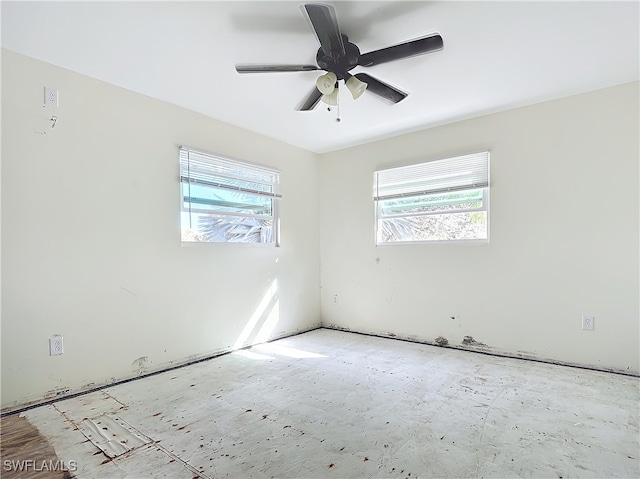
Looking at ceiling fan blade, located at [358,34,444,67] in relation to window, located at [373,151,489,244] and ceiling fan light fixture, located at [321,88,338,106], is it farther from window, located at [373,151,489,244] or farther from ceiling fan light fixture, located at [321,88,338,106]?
window, located at [373,151,489,244]

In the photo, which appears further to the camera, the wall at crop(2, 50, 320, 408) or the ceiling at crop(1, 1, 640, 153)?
the wall at crop(2, 50, 320, 408)

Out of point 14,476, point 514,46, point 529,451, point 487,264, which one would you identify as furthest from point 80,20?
point 487,264

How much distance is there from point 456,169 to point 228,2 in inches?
106

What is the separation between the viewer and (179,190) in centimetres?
319

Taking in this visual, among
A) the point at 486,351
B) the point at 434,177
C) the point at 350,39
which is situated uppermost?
the point at 350,39

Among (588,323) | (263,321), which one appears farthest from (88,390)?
(588,323)

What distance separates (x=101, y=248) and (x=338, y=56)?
7.30ft

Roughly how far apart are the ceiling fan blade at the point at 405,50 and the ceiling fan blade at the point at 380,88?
178mm

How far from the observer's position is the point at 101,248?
2.68 meters

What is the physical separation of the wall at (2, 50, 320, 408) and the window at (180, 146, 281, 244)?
0.12 meters

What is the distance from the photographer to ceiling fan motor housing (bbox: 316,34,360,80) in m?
2.05

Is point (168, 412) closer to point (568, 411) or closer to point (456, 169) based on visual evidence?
point (568, 411)

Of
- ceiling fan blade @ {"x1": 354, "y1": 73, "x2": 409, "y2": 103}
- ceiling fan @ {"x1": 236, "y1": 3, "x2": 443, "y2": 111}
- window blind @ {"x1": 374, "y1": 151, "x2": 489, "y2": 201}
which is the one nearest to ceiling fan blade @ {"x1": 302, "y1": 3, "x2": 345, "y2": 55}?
ceiling fan @ {"x1": 236, "y1": 3, "x2": 443, "y2": 111}

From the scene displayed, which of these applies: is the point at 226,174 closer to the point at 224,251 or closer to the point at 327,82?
the point at 224,251
